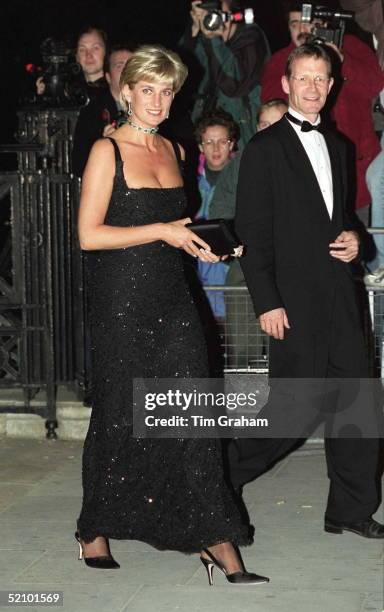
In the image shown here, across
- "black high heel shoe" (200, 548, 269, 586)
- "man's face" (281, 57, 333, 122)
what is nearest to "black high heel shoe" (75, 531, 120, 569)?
"black high heel shoe" (200, 548, 269, 586)

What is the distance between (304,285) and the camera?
5.82m

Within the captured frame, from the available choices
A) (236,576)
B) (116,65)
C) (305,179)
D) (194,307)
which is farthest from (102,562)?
(116,65)

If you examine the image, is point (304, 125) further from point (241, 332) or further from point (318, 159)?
point (241, 332)

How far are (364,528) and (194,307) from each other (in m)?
1.36

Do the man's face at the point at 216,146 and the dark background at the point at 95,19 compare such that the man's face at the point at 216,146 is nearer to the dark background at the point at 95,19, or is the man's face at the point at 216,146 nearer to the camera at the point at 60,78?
the camera at the point at 60,78

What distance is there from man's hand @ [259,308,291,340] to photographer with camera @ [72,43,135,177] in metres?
2.50

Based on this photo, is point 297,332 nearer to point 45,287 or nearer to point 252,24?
point 45,287

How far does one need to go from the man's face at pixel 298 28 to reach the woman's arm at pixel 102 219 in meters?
3.61

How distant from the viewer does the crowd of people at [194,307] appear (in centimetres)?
538

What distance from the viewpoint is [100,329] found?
5.52 meters

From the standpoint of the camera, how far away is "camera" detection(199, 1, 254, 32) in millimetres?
8977

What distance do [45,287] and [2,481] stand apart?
148 centimetres

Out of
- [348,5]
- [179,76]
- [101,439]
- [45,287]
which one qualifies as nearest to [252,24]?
[348,5]

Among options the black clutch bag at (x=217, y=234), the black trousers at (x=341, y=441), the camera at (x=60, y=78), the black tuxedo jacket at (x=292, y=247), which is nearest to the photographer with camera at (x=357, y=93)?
the camera at (x=60, y=78)
